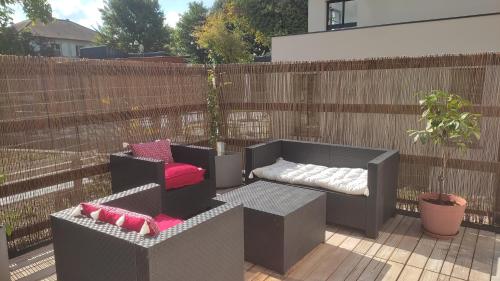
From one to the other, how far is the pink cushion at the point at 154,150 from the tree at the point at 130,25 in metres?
25.8

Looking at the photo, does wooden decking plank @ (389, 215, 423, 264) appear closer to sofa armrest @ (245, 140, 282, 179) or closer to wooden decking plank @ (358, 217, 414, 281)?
wooden decking plank @ (358, 217, 414, 281)

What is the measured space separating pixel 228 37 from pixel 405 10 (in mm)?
10526

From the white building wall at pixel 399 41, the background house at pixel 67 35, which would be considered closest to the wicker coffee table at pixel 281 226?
the white building wall at pixel 399 41

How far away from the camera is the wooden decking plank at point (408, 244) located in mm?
2997

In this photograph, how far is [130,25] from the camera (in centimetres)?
2738

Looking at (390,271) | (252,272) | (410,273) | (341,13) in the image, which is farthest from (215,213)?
(341,13)

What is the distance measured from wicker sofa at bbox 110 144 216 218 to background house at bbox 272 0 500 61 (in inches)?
222

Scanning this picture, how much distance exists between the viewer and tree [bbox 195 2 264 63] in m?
17.6

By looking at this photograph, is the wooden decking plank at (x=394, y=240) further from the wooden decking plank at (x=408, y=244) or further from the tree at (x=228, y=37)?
the tree at (x=228, y=37)

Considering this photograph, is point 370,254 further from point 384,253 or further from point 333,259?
point 333,259

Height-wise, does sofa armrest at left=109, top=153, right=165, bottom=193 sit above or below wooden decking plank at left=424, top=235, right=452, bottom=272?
above

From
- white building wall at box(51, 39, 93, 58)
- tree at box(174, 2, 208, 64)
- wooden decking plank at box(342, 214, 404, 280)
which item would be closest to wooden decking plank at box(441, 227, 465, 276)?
wooden decking plank at box(342, 214, 404, 280)

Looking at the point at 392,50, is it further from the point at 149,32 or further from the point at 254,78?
the point at 149,32

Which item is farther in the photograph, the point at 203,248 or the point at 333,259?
the point at 333,259
